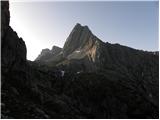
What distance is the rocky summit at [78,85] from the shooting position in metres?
39.9

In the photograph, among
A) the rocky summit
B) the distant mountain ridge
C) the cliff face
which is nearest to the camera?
the rocky summit

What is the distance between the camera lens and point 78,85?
9119 cm

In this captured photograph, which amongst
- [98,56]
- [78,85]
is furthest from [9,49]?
[98,56]

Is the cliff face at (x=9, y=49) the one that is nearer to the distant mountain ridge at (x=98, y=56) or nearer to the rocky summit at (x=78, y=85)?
the rocky summit at (x=78, y=85)

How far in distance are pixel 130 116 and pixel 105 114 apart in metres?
8.02

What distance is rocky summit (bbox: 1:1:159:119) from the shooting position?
39875 mm

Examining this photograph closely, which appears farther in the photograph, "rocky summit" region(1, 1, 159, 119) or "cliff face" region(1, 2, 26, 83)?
"cliff face" region(1, 2, 26, 83)

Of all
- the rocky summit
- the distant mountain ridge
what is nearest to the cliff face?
the rocky summit

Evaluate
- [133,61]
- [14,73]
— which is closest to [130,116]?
[14,73]

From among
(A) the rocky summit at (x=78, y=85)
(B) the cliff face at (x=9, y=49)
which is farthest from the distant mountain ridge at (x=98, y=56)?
(B) the cliff face at (x=9, y=49)

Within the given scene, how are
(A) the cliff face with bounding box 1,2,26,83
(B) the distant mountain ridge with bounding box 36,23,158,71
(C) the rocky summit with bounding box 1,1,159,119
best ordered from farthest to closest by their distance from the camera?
(B) the distant mountain ridge with bounding box 36,23,158,71
(A) the cliff face with bounding box 1,2,26,83
(C) the rocky summit with bounding box 1,1,159,119

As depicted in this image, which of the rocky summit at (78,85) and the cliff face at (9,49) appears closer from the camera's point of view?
the rocky summit at (78,85)

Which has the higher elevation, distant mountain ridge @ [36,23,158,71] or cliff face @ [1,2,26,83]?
distant mountain ridge @ [36,23,158,71]

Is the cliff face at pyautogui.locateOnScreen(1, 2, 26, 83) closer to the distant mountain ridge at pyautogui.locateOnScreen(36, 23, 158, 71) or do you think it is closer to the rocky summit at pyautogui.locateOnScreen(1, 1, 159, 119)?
the rocky summit at pyautogui.locateOnScreen(1, 1, 159, 119)
